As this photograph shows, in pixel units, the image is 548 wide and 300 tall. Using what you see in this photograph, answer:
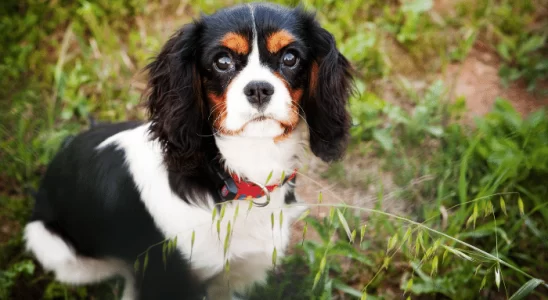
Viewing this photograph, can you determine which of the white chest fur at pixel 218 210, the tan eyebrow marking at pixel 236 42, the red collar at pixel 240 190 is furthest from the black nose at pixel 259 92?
the red collar at pixel 240 190

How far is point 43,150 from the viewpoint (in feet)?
12.0

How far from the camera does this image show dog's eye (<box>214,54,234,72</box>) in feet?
7.41

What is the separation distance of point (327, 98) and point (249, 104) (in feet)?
1.82

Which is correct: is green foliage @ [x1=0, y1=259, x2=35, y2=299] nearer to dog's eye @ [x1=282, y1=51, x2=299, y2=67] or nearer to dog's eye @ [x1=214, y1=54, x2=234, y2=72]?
dog's eye @ [x1=214, y1=54, x2=234, y2=72]

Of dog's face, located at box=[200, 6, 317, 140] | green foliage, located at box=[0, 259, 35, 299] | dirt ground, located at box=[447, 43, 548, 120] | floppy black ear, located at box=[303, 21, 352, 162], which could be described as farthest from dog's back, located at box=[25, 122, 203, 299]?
dirt ground, located at box=[447, 43, 548, 120]

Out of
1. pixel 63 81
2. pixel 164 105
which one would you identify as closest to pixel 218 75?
pixel 164 105

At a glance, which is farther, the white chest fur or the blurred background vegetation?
the blurred background vegetation

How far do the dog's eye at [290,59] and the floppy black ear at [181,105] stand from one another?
0.43 m

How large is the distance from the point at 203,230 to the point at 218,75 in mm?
742

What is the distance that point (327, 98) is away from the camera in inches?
98.7

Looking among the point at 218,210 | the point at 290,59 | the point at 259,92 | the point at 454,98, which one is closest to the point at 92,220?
the point at 218,210

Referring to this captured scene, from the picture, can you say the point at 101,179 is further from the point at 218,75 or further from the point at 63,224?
the point at 218,75

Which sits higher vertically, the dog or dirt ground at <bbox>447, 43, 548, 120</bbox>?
the dog

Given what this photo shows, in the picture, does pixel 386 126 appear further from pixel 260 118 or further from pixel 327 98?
pixel 260 118
